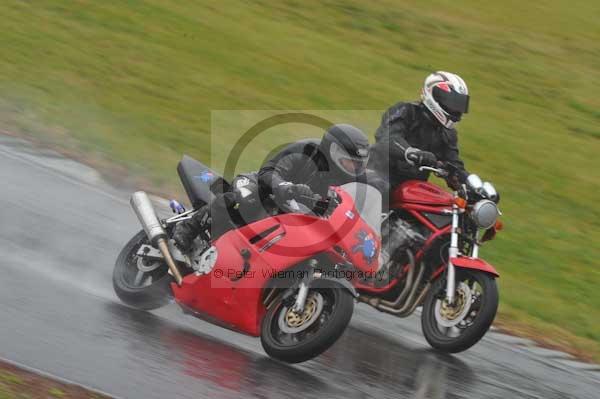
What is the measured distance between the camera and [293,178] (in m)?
7.01

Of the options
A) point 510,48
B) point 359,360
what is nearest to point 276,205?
point 359,360

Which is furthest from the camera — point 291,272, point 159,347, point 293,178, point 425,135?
point 425,135

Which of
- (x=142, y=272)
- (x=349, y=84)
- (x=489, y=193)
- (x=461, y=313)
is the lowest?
(x=349, y=84)

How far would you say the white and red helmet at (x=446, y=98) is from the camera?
841 centimetres

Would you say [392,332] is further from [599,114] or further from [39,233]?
[599,114]

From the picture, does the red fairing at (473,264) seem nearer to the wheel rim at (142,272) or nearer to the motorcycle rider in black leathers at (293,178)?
the motorcycle rider in black leathers at (293,178)

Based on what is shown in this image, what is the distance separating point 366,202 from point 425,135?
2235 millimetres

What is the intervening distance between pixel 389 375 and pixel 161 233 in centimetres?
208

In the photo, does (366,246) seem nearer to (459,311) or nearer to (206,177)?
(459,311)

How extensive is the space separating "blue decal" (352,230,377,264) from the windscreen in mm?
159

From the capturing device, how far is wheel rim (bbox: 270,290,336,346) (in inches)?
244

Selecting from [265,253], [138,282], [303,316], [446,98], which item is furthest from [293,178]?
[446,98]

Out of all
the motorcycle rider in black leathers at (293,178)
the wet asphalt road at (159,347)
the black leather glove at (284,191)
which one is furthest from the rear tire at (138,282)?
the black leather glove at (284,191)

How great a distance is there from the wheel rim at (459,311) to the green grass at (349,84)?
2.02 m
